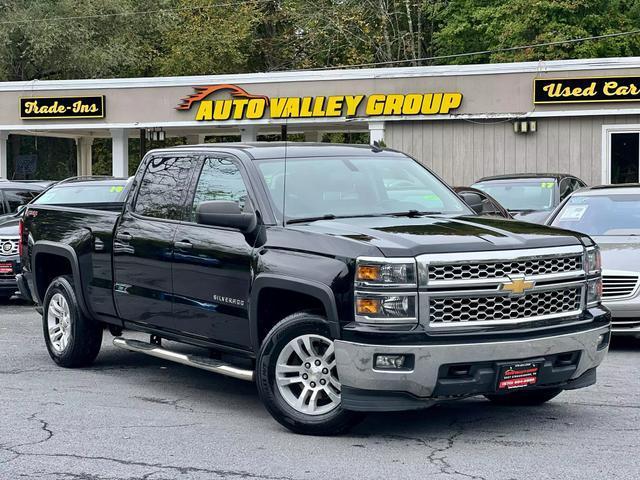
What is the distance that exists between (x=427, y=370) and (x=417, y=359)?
3.4 inches

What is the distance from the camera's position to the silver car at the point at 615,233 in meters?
10.5

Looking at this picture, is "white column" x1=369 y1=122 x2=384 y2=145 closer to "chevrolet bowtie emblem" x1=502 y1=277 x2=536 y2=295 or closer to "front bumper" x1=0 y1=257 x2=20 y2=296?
"front bumper" x1=0 y1=257 x2=20 y2=296

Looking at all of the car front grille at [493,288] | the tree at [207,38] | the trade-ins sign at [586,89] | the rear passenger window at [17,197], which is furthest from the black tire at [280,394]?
the tree at [207,38]

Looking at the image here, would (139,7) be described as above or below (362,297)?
above

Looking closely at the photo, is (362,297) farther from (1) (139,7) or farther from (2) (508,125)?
(1) (139,7)

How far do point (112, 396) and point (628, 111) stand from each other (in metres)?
20.4

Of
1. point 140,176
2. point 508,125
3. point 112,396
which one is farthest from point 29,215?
point 508,125

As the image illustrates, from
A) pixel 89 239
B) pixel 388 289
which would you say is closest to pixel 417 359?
pixel 388 289

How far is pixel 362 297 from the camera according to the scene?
654cm

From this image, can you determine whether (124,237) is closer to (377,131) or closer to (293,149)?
(293,149)

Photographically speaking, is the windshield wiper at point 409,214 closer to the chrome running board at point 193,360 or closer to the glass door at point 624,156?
the chrome running board at point 193,360

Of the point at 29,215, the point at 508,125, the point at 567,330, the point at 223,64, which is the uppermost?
the point at 223,64

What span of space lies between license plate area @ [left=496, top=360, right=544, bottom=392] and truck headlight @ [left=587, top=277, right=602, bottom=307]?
721mm

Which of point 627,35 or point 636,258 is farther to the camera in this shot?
point 627,35
